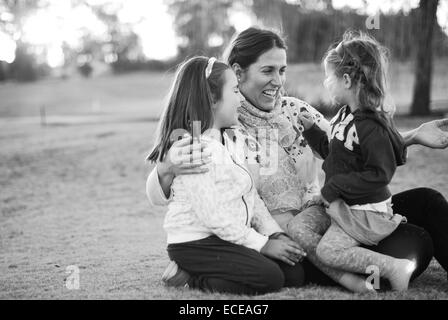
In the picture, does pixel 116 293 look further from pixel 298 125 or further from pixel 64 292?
pixel 298 125

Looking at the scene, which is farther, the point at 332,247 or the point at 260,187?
the point at 260,187

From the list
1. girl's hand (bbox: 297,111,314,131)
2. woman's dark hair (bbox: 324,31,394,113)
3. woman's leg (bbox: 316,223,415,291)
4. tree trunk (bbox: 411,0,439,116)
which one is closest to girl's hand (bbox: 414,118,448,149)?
woman's dark hair (bbox: 324,31,394,113)

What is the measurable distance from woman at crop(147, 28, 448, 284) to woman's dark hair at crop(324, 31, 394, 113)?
0.47 metres

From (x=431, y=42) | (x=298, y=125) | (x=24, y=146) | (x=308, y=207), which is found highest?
(x=431, y=42)

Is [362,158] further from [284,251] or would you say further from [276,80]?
[276,80]

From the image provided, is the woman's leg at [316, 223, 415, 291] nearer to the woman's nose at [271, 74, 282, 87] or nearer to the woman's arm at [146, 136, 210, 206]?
the woman's arm at [146, 136, 210, 206]

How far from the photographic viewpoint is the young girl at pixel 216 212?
9.11 ft

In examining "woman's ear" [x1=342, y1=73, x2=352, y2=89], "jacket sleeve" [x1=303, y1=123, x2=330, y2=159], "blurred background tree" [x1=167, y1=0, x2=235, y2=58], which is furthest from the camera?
"blurred background tree" [x1=167, y1=0, x2=235, y2=58]

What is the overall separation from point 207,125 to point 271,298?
100 centimetres

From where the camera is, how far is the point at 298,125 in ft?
11.5

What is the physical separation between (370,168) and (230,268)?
886 mm

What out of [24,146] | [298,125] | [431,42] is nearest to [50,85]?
[24,146]

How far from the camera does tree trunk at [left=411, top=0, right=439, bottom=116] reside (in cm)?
1060

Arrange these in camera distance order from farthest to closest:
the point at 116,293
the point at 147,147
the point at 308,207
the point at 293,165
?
the point at 147,147
the point at 293,165
the point at 308,207
the point at 116,293
